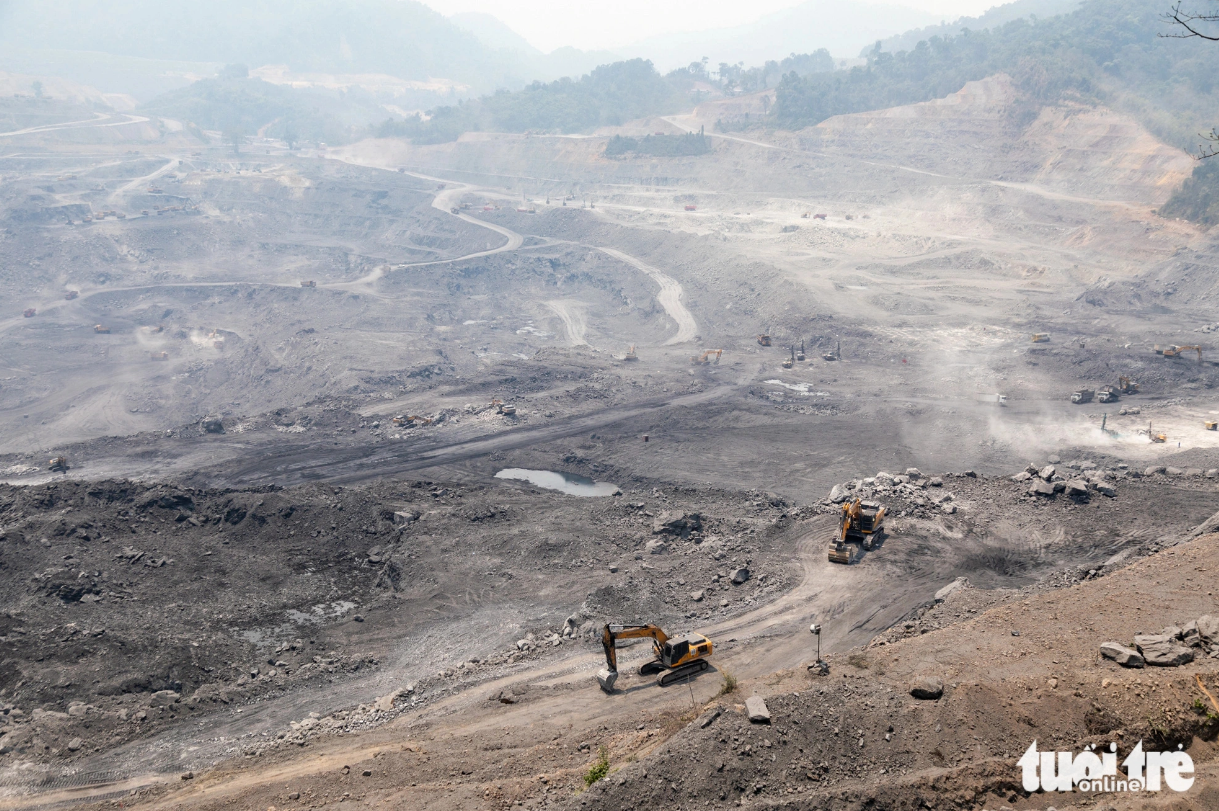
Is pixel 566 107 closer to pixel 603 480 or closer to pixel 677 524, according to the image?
pixel 603 480

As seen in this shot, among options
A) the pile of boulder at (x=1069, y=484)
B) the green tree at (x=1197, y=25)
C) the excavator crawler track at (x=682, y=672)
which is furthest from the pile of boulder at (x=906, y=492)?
the green tree at (x=1197, y=25)

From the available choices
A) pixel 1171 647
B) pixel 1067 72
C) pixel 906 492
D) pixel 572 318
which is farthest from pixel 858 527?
pixel 1067 72

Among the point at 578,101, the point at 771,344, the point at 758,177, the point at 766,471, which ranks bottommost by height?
the point at 766,471

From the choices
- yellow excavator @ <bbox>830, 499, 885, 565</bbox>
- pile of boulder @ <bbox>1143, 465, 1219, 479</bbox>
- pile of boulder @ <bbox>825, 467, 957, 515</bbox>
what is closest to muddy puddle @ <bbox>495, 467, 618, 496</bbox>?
pile of boulder @ <bbox>825, 467, 957, 515</bbox>

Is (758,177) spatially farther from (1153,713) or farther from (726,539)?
(1153,713)

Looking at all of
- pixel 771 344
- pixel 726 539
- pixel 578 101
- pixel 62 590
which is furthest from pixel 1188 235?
pixel 578 101

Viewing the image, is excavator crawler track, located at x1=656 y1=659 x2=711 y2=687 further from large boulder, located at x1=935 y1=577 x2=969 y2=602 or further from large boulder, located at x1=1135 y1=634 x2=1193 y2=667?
large boulder, located at x1=1135 y1=634 x2=1193 y2=667
